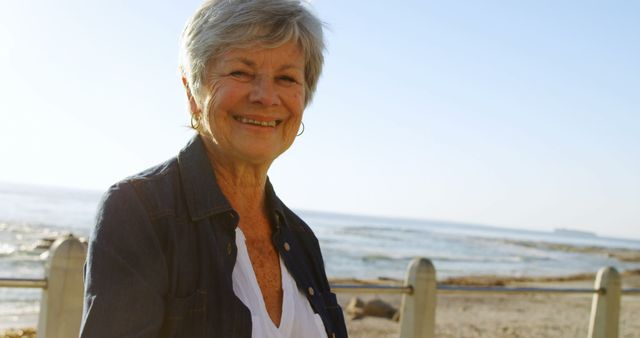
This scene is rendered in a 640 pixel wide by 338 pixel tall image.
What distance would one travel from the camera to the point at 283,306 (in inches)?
65.2

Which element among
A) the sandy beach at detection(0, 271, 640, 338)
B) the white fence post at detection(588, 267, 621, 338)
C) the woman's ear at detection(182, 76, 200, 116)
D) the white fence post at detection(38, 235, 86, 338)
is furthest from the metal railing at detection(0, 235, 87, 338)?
the sandy beach at detection(0, 271, 640, 338)

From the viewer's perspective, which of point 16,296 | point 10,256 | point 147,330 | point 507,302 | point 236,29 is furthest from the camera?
point 10,256

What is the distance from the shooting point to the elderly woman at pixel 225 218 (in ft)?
4.20

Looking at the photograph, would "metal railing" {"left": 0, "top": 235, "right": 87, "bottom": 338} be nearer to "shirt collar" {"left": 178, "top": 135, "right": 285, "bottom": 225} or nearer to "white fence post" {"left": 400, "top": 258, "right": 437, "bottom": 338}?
"shirt collar" {"left": 178, "top": 135, "right": 285, "bottom": 225}

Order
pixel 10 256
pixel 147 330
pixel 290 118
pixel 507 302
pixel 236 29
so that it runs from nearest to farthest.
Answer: pixel 147 330 < pixel 236 29 < pixel 290 118 < pixel 507 302 < pixel 10 256

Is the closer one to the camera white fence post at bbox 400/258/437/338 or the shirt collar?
the shirt collar

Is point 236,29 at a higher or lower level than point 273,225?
higher

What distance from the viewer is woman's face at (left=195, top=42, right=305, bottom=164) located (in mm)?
1592

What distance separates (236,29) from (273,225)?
0.57 meters

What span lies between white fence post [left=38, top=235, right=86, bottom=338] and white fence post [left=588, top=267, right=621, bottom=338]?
14.6 feet

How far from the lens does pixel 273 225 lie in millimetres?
1849

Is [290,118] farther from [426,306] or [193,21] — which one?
[426,306]

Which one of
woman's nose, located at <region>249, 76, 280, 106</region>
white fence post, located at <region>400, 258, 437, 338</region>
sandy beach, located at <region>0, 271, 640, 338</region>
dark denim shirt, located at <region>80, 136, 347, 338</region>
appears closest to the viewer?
dark denim shirt, located at <region>80, 136, 347, 338</region>

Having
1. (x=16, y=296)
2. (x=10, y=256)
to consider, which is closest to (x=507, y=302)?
(x=16, y=296)
